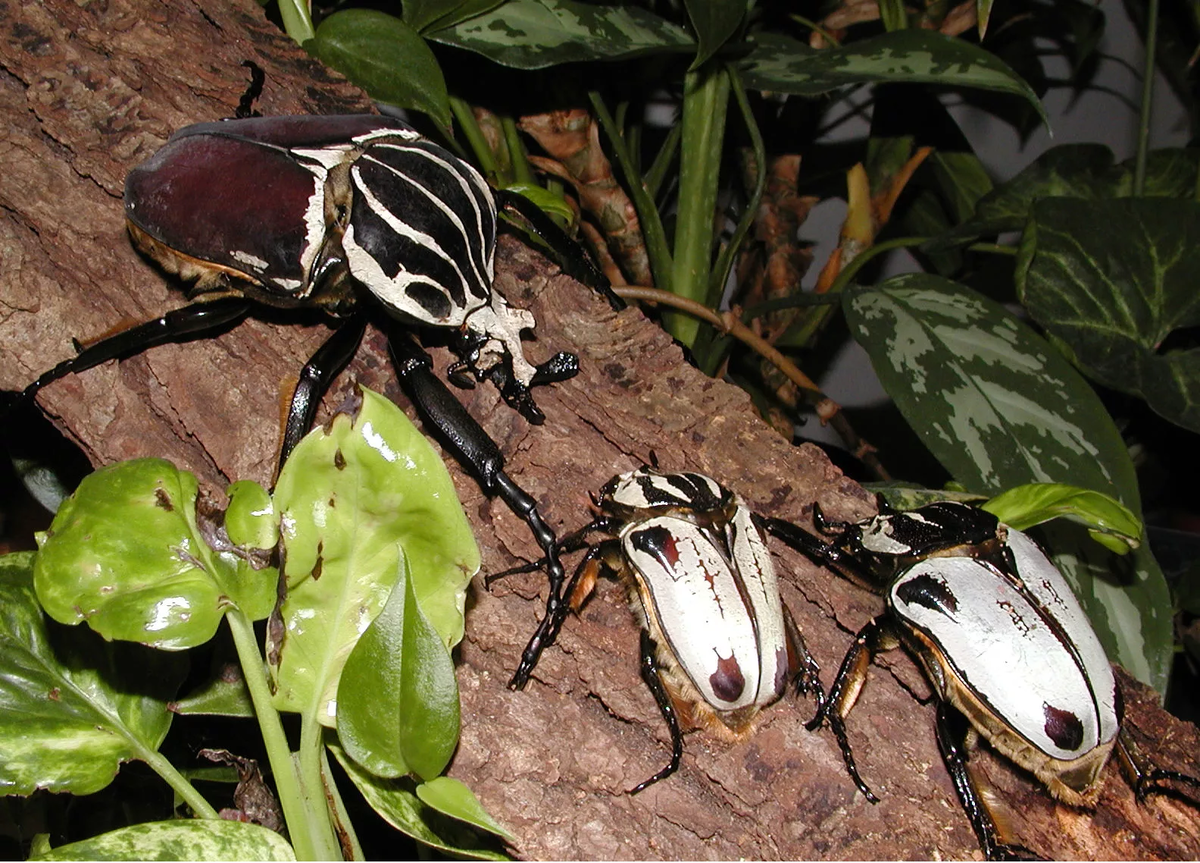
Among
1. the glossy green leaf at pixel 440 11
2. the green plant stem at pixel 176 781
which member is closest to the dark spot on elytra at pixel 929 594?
the green plant stem at pixel 176 781

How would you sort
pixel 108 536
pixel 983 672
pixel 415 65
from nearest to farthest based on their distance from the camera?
pixel 108 536 < pixel 983 672 < pixel 415 65

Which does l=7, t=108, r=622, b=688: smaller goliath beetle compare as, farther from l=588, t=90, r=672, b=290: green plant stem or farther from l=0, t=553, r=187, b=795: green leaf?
l=588, t=90, r=672, b=290: green plant stem

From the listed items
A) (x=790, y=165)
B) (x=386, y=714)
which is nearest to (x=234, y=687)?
(x=386, y=714)

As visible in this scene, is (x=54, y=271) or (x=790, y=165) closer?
(x=54, y=271)

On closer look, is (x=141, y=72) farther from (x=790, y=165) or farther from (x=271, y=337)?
(x=790, y=165)

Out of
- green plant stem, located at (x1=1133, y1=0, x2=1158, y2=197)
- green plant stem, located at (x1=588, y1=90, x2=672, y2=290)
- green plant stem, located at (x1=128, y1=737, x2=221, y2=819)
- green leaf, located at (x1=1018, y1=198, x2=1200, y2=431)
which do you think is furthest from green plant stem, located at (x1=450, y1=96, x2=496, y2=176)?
green plant stem, located at (x1=1133, y1=0, x2=1158, y2=197)

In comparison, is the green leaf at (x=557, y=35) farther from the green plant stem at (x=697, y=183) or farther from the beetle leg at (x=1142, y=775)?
the beetle leg at (x=1142, y=775)
